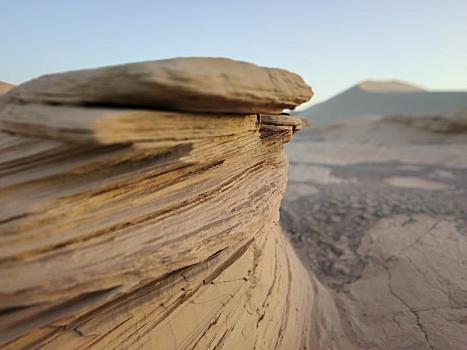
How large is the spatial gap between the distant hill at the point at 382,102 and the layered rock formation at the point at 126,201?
100 feet

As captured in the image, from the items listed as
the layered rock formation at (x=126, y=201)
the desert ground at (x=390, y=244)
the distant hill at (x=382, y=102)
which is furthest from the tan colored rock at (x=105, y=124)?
the distant hill at (x=382, y=102)

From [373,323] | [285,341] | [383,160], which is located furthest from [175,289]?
[383,160]

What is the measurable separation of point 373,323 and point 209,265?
1.86 metres

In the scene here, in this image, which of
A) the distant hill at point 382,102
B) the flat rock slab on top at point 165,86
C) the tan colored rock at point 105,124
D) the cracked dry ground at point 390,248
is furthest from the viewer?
the distant hill at point 382,102

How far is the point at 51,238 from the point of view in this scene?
1296 millimetres

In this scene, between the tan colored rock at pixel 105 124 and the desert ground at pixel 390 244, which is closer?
the tan colored rock at pixel 105 124

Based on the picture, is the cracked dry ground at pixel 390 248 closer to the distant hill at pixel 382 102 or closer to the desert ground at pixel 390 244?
the desert ground at pixel 390 244

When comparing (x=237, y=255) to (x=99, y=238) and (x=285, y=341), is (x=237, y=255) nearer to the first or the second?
(x=285, y=341)

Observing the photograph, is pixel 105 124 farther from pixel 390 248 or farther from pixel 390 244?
pixel 390 244

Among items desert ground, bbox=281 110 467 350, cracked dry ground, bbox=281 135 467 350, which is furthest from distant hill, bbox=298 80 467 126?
cracked dry ground, bbox=281 135 467 350

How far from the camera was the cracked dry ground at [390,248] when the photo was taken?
2678 millimetres

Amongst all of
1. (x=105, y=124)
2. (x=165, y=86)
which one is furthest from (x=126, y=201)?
(x=165, y=86)

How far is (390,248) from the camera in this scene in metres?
3.91

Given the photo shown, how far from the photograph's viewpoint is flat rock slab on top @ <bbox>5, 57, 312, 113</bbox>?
1.28 meters
